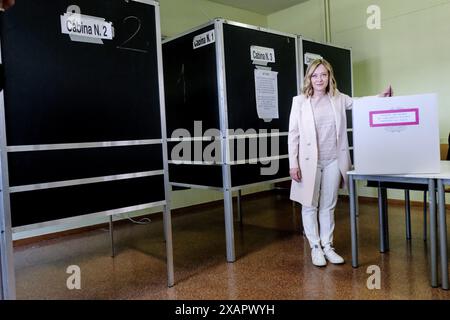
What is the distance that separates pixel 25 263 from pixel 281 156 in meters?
2.39

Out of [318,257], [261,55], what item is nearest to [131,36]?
[261,55]

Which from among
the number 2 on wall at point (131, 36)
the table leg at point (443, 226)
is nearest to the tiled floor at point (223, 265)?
the table leg at point (443, 226)

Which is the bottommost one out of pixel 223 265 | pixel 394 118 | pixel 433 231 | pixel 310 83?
pixel 223 265

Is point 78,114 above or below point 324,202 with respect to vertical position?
above

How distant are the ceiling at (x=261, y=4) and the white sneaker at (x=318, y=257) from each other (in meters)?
3.93

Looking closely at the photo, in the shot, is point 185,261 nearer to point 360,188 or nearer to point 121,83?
point 121,83

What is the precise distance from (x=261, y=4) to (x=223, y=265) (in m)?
4.15

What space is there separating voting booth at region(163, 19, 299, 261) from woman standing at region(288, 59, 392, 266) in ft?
1.58

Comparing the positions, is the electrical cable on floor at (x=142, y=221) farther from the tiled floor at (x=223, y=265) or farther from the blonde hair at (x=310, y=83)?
the blonde hair at (x=310, y=83)

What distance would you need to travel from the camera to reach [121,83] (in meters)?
2.06

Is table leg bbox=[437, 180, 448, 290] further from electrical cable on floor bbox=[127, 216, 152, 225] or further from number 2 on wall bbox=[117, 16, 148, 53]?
electrical cable on floor bbox=[127, 216, 152, 225]

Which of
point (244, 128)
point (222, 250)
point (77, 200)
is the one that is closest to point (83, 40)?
point (77, 200)

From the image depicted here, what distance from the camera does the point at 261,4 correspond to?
525cm

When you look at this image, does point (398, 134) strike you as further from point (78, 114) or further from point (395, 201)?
point (395, 201)
